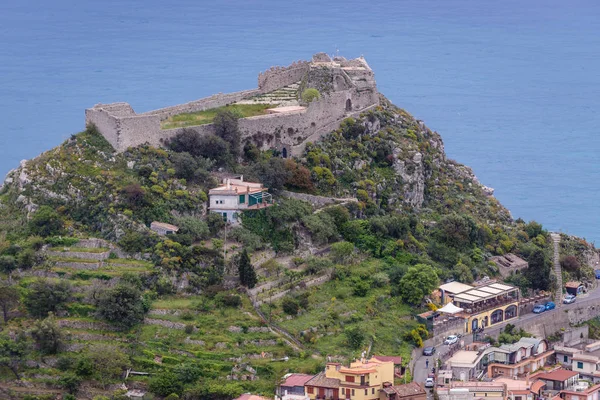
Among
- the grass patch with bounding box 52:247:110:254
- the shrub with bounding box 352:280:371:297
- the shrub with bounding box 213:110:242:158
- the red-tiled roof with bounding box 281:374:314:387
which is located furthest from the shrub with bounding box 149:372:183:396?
the shrub with bounding box 213:110:242:158

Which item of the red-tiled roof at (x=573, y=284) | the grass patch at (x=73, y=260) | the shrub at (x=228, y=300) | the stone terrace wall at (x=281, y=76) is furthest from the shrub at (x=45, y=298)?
the red-tiled roof at (x=573, y=284)

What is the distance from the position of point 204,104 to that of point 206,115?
1383 millimetres

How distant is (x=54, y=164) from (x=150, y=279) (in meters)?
8.79

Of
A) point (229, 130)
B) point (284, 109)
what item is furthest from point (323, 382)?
point (284, 109)

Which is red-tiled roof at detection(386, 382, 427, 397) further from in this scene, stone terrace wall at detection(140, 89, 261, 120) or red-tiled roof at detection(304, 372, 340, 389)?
stone terrace wall at detection(140, 89, 261, 120)

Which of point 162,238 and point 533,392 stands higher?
point 162,238

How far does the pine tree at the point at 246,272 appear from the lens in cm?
7706

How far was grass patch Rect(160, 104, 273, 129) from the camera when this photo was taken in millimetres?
86312

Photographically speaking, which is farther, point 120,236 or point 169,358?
point 120,236

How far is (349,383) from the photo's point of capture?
71625 mm

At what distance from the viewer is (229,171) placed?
85000 millimetres

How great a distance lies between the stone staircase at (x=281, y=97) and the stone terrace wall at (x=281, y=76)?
28cm

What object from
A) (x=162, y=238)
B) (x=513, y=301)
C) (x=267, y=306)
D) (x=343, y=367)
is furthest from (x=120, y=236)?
(x=513, y=301)

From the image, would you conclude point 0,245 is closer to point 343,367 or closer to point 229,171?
point 229,171
